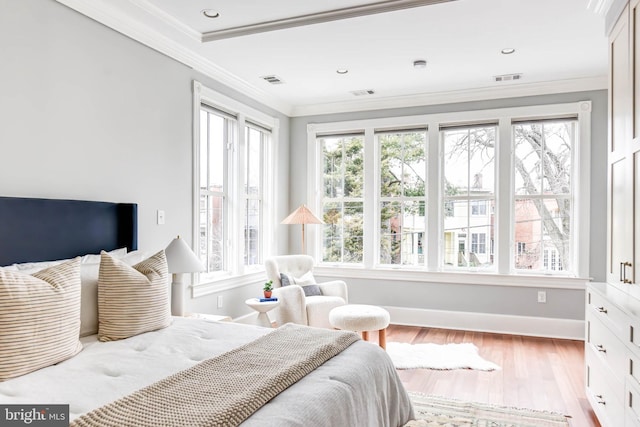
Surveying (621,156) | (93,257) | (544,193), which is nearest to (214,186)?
(93,257)

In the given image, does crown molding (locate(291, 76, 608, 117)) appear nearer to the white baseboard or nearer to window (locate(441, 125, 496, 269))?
window (locate(441, 125, 496, 269))

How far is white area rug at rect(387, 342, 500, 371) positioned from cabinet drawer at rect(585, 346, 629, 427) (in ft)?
3.03

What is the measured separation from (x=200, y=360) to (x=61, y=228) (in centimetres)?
127

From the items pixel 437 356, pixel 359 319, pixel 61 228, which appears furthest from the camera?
pixel 437 356

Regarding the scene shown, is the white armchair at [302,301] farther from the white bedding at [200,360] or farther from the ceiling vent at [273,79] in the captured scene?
the ceiling vent at [273,79]

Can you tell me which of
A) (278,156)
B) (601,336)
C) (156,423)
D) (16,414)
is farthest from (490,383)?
(278,156)

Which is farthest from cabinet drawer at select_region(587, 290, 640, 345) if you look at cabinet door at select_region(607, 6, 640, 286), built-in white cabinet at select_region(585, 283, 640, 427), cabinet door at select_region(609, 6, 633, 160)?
cabinet door at select_region(609, 6, 633, 160)

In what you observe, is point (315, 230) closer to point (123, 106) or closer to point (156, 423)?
point (123, 106)

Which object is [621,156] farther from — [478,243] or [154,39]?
[154,39]

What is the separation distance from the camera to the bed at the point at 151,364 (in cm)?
148

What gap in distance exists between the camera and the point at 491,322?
482 cm

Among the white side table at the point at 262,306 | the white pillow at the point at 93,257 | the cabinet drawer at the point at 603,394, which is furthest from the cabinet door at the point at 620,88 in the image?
the white pillow at the point at 93,257

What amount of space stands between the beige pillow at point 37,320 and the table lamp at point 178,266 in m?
0.96

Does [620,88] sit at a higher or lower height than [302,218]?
higher
